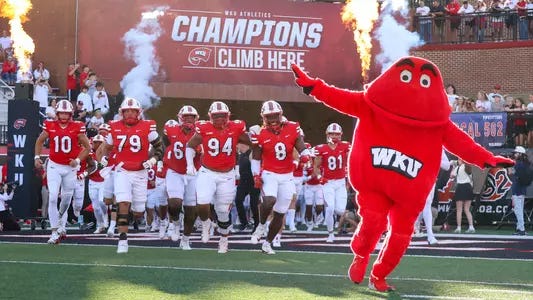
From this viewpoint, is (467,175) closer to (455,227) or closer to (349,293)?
(455,227)

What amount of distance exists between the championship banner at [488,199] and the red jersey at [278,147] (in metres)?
8.95

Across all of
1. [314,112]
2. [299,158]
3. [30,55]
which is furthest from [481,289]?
[314,112]

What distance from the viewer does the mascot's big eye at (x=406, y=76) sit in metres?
9.31

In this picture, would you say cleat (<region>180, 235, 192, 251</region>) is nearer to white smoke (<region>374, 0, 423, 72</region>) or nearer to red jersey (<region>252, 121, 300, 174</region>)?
red jersey (<region>252, 121, 300, 174</region>)

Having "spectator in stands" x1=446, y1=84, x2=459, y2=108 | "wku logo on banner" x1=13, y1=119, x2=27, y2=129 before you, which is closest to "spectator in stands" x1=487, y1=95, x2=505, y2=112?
"spectator in stands" x1=446, y1=84, x2=459, y2=108

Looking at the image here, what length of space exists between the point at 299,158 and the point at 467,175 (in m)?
7.52

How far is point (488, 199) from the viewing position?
77.5 ft

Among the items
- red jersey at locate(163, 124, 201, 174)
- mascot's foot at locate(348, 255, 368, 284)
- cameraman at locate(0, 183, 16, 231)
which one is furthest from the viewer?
cameraman at locate(0, 183, 16, 231)

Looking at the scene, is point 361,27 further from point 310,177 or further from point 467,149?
point 467,149

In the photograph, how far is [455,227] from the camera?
23266mm

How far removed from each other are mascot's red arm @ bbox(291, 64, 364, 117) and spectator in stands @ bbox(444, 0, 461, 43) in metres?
21.2

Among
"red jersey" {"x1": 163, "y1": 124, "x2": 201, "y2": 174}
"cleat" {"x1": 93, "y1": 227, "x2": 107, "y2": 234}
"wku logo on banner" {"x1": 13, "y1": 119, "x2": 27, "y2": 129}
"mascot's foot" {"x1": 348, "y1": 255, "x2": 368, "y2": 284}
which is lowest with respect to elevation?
"cleat" {"x1": 93, "y1": 227, "x2": 107, "y2": 234}

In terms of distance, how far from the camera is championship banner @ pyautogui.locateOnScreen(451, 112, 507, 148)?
24297 millimetres

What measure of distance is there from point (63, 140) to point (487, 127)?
11.1 metres
